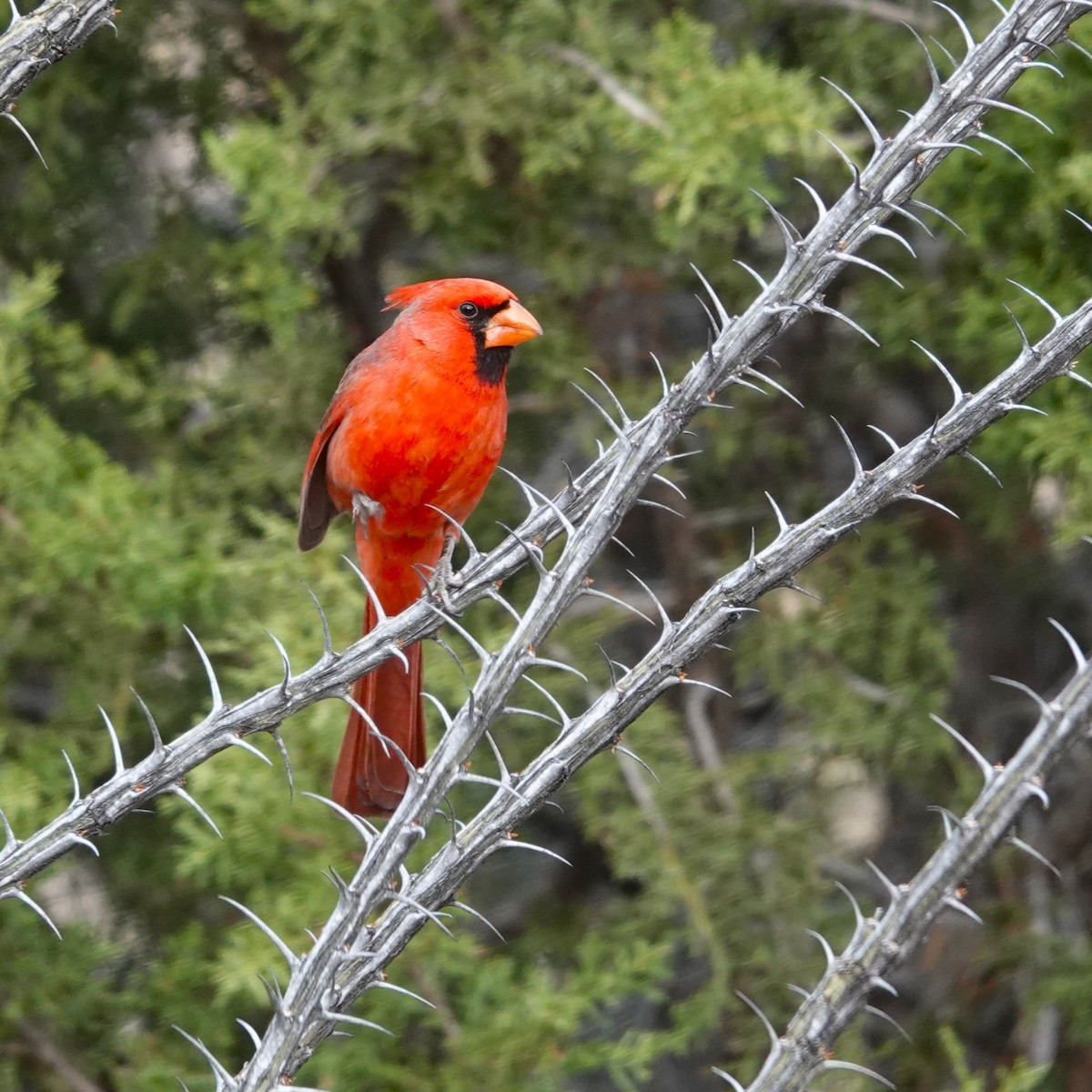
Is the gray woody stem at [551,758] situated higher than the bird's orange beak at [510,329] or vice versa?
the bird's orange beak at [510,329]

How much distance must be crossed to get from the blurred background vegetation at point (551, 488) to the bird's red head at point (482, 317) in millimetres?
891

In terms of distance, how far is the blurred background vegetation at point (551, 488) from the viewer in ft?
12.5

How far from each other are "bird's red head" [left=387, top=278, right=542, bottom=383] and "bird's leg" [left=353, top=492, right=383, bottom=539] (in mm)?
341

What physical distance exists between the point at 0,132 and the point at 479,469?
8.49 feet

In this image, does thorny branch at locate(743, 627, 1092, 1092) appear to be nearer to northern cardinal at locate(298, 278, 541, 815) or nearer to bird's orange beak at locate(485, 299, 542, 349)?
northern cardinal at locate(298, 278, 541, 815)

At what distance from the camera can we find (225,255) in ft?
13.6

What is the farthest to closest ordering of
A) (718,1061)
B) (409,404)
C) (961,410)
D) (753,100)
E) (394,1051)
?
(718,1061) < (394,1051) < (753,100) < (409,404) < (961,410)

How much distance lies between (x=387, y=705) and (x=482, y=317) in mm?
735

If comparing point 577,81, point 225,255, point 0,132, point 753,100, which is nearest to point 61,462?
point 225,255

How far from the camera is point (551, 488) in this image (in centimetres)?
469

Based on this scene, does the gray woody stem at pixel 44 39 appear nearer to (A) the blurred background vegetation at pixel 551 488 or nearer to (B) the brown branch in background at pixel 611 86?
(A) the blurred background vegetation at pixel 551 488

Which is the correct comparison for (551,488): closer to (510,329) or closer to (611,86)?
(611,86)

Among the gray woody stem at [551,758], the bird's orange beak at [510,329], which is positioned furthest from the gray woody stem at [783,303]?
the bird's orange beak at [510,329]

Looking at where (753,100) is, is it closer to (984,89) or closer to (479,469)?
(479,469)
